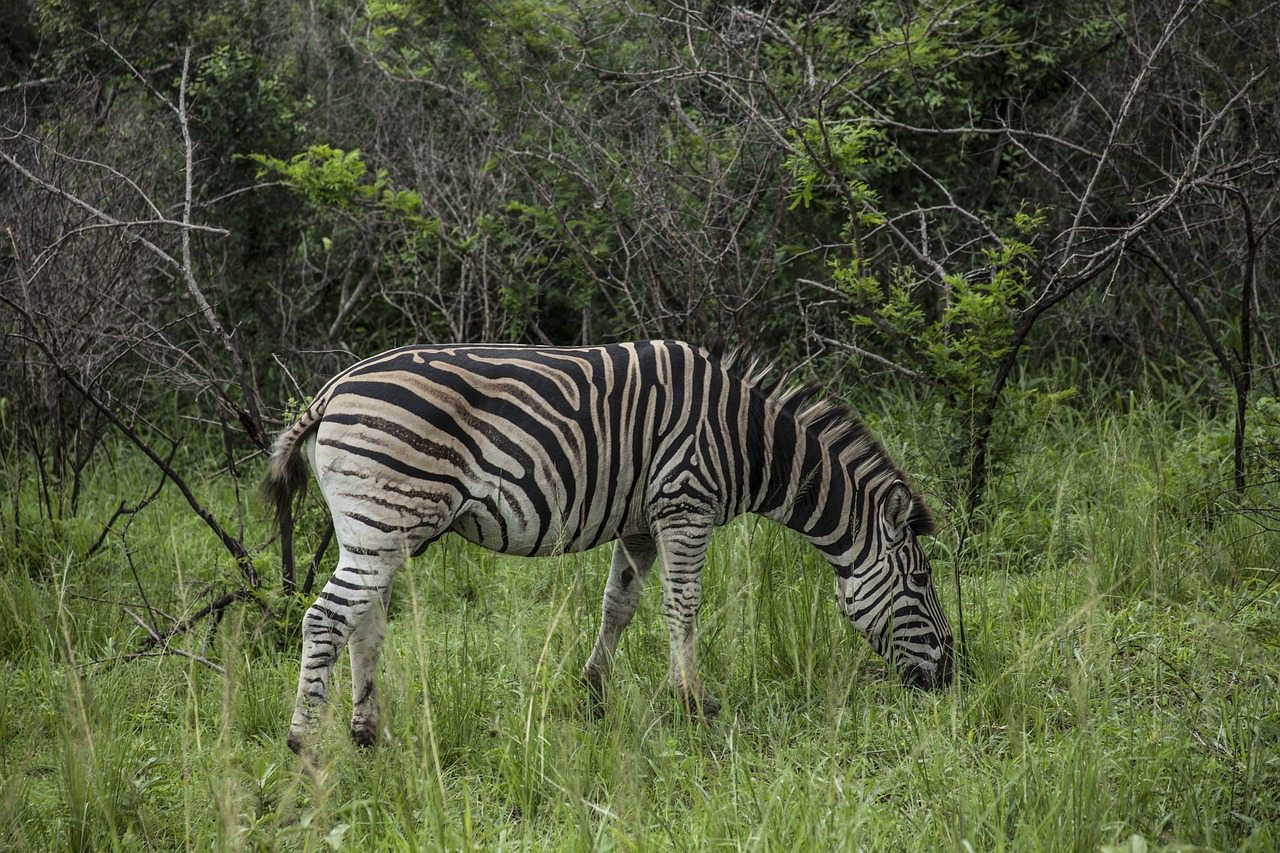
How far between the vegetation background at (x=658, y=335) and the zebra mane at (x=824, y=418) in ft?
0.72

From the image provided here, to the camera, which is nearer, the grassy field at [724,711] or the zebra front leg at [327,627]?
the grassy field at [724,711]

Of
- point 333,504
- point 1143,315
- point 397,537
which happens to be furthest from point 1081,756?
point 1143,315

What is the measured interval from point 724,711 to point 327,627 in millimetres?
1460

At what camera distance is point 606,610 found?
4738 millimetres

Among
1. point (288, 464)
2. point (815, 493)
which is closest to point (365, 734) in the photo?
point (288, 464)

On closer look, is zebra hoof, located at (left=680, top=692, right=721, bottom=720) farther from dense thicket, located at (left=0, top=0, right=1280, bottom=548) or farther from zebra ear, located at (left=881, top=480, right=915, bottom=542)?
dense thicket, located at (left=0, top=0, right=1280, bottom=548)

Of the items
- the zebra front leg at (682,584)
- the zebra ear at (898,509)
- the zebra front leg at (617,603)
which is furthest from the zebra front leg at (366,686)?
the zebra ear at (898,509)

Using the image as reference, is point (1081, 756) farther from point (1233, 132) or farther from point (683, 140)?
point (1233, 132)

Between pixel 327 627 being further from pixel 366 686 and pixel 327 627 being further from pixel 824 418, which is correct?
pixel 824 418

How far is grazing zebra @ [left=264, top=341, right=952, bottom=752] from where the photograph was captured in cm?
387

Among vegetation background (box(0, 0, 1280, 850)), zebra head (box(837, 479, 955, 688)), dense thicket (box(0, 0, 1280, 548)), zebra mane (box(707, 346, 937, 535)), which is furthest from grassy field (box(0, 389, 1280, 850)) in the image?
dense thicket (box(0, 0, 1280, 548))

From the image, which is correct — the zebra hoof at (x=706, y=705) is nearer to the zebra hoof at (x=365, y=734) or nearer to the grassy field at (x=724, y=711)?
the grassy field at (x=724, y=711)

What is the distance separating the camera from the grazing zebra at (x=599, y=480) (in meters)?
3.87

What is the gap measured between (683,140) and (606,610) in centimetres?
413
